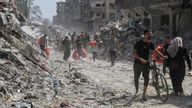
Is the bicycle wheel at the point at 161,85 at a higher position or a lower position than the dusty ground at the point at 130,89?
higher

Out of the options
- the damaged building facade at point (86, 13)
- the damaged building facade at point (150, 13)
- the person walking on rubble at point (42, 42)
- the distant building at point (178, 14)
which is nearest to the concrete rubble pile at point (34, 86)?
the person walking on rubble at point (42, 42)

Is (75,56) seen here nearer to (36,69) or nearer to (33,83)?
(36,69)

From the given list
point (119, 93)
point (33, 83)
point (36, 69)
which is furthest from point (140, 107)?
point (36, 69)

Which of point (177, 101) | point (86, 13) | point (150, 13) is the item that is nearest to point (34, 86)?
point (177, 101)

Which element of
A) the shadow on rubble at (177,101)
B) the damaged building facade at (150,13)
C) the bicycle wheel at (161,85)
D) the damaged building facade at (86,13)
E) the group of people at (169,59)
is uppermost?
the group of people at (169,59)

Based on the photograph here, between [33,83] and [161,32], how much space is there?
23.7 meters

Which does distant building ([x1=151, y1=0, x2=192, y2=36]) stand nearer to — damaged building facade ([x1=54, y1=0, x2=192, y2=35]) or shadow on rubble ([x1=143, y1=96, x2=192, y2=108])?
damaged building facade ([x1=54, y1=0, x2=192, y2=35])

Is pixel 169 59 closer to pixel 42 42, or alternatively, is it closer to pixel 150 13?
pixel 42 42

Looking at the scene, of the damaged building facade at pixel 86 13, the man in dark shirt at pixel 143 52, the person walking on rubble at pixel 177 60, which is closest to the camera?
the man in dark shirt at pixel 143 52

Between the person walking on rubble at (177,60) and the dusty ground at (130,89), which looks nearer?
the dusty ground at (130,89)

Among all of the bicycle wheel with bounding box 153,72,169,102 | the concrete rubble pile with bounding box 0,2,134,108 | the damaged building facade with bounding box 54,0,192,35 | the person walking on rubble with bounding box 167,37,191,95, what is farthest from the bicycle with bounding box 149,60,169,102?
the damaged building facade with bounding box 54,0,192,35

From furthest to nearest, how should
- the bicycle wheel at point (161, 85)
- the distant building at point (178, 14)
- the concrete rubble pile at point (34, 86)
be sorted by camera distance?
the distant building at point (178, 14)
the bicycle wheel at point (161, 85)
the concrete rubble pile at point (34, 86)

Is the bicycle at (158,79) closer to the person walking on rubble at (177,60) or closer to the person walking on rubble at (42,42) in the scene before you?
the person walking on rubble at (177,60)

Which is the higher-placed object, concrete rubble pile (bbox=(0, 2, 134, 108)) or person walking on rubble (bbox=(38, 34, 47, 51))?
concrete rubble pile (bbox=(0, 2, 134, 108))
